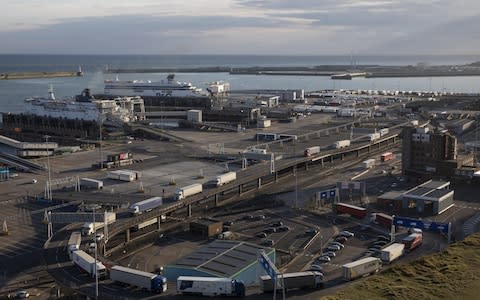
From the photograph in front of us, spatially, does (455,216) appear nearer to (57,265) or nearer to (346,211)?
(346,211)

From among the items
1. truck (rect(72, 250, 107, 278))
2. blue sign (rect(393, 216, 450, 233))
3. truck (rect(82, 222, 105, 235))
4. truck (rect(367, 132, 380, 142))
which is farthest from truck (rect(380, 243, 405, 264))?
truck (rect(367, 132, 380, 142))

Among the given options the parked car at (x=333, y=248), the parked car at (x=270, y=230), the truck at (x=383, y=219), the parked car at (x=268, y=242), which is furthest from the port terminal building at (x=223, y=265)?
the truck at (x=383, y=219)

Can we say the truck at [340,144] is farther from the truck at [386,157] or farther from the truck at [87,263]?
the truck at [87,263]

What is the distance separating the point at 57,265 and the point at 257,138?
18.8 m

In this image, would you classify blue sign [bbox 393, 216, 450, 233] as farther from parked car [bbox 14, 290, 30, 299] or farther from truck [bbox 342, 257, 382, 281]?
parked car [bbox 14, 290, 30, 299]

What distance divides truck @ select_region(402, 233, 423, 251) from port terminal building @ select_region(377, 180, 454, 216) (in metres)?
2.94

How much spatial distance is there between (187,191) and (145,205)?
1667 mm

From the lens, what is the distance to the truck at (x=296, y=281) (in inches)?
400

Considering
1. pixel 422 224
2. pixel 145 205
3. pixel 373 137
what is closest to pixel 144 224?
pixel 145 205

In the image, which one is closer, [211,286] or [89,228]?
[211,286]

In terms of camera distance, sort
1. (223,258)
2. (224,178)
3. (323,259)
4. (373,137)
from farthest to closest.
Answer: (373,137)
(224,178)
(323,259)
(223,258)

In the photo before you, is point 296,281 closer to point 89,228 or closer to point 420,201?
point 89,228

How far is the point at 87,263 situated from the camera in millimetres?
11039

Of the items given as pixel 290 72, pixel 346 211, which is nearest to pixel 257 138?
pixel 346 211
